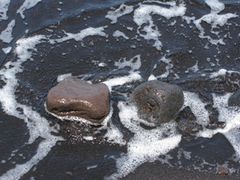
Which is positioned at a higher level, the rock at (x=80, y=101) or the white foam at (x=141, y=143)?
the rock at (x=80, y=101)

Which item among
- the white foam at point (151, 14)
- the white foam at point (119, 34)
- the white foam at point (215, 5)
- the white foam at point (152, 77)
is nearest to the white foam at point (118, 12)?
the white foam at point (151, 14)

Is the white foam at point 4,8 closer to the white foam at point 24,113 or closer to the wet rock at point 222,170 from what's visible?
the white foam at point 24,113

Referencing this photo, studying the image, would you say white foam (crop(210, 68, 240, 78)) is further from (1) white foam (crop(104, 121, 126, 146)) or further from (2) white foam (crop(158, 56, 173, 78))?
(1) white foam (crop(104, 121, 126, 146))

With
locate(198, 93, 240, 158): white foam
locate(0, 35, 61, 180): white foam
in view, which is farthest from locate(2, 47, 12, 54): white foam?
locate(198, 93, 240, 158): white foam

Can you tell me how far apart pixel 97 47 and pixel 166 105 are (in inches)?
86.6

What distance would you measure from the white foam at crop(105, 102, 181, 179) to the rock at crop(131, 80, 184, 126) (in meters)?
0.13

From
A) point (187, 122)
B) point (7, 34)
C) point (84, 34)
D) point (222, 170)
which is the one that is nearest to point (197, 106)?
point (187, 122)

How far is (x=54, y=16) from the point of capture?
9188 mm

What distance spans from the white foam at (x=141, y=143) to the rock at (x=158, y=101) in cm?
13

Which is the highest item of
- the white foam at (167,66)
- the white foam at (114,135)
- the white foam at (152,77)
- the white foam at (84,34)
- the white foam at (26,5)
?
the white foam at (26,5)

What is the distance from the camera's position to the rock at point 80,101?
6656 millimetres

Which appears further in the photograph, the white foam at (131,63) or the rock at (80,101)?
the white foam at (131,63)

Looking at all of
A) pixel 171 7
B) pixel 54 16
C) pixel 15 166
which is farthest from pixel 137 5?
pixel 15 166

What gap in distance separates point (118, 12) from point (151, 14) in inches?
26.0
